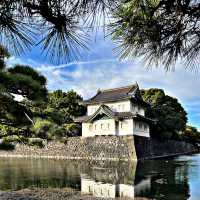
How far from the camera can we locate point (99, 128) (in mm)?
31547

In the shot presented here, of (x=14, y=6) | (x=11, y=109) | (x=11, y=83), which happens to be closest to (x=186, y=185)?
(x=11, y=109)

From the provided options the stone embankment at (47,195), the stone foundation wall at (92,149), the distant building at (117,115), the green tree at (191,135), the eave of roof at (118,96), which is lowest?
the stone embankment at (47,195)

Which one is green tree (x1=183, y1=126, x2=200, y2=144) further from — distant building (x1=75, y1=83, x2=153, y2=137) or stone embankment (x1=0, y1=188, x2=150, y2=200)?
stone embankment (x1=0, y1=188, x2=150, y2=200)

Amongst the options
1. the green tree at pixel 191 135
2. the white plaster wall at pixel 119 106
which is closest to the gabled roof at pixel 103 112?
the white plaster wall at pixel 119 106

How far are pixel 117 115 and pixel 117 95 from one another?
3.14 meters

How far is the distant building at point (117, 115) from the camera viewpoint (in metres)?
30.2

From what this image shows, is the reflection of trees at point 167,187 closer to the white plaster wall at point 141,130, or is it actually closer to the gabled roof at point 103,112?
the white plaster wall at point 141,130

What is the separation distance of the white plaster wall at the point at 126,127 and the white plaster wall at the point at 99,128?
24.4 inches

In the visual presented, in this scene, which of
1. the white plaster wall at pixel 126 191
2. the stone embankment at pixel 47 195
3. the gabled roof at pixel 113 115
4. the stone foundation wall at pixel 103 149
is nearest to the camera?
the stone embankment at pixel 47 195

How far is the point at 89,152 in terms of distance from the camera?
30.2m

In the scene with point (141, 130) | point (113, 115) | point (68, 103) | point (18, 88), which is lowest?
point (141, 130)

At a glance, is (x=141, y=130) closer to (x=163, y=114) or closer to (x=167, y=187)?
(x=163, y=114)

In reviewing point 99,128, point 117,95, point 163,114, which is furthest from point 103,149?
point 163,114

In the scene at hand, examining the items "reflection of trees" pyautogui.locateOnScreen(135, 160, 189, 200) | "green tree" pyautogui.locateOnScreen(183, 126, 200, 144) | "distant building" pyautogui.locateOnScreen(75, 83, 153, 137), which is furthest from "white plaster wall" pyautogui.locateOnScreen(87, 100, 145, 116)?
"reflection of trees" pyautogui.locateOnScreen(135, 160, 189, 200)
